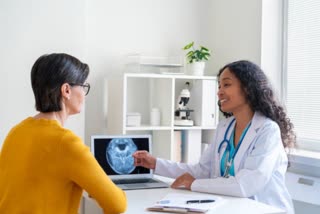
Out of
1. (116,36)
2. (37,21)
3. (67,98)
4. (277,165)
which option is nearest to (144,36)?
(116,36)

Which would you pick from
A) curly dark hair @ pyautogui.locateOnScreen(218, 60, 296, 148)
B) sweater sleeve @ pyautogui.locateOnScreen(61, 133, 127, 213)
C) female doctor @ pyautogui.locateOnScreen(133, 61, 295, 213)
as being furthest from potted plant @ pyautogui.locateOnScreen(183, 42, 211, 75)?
sweater sleeve @ pyautogui.locateOnScreen(61, 133, 127, 213)

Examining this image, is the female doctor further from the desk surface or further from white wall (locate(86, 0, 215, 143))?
white wall (locate(86, 0, 215, 143))

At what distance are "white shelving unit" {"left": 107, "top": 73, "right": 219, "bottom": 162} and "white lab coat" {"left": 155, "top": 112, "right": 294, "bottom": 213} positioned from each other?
76 cm

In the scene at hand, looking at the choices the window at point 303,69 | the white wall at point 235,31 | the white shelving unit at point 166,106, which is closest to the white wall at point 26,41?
the white shelving unit at point 166,106

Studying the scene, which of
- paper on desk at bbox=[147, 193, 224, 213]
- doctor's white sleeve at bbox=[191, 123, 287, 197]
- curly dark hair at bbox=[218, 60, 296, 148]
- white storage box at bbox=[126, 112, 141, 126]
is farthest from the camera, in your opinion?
white storage box at bbox=[126, 112, 141, 126]

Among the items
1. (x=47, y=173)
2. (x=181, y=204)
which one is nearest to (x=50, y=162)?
(x=47, y=173)

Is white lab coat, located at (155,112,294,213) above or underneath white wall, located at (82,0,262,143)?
underneath

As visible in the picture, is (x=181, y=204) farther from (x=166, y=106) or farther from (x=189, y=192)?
(x=166, y=106)

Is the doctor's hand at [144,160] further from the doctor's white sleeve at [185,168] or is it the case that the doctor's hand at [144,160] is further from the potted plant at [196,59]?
the potted plant at [196,59]

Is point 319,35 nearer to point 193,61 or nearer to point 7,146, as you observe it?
point 193,61

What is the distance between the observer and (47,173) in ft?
4.67

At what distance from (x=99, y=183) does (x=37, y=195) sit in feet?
0.69

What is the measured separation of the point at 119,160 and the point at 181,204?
26.1 inches

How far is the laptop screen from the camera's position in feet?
7.65
